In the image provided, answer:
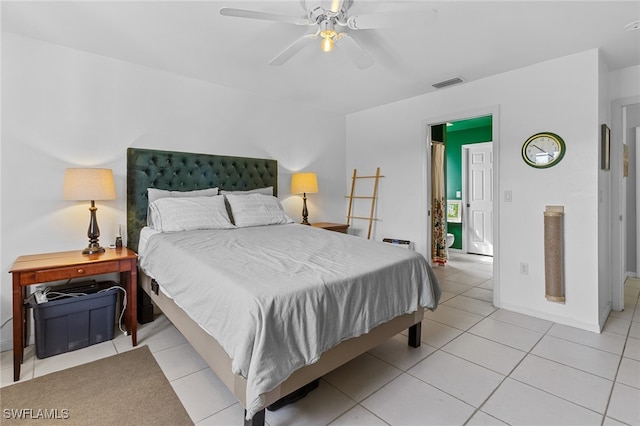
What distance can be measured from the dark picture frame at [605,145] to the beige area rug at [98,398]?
3881 millimetres

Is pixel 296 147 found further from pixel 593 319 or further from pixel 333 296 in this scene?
pixel 593 319

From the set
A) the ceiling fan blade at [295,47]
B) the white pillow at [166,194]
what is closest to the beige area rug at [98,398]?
the white pillow at [166,194]

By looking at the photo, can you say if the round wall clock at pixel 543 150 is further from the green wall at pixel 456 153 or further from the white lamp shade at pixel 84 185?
the white lamp shade at pixel 84 185

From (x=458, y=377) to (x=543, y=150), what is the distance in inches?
92.3

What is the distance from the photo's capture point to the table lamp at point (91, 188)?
8.06 ft

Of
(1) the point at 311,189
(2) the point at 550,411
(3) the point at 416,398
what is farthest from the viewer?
(1) the point at 311,189

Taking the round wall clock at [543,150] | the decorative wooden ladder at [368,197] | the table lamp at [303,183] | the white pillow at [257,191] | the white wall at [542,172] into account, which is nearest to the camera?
the white wall at [542,172]

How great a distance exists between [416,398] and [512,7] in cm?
265

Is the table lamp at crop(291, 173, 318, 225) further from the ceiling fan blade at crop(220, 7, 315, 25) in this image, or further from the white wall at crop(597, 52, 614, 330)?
the white wall at crop(597, 52, 614, 330)

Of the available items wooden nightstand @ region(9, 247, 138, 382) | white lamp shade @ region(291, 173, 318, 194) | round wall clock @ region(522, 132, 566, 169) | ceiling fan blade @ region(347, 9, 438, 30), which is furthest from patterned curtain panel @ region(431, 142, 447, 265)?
wooden nightstand @ region(9, 247, 138, 382)

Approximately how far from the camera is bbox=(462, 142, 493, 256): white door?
5.86 metres

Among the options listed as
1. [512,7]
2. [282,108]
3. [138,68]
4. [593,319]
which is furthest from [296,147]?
[593,319]

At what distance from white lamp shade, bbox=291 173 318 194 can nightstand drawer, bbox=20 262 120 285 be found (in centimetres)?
227

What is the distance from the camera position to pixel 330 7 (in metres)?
1.91
